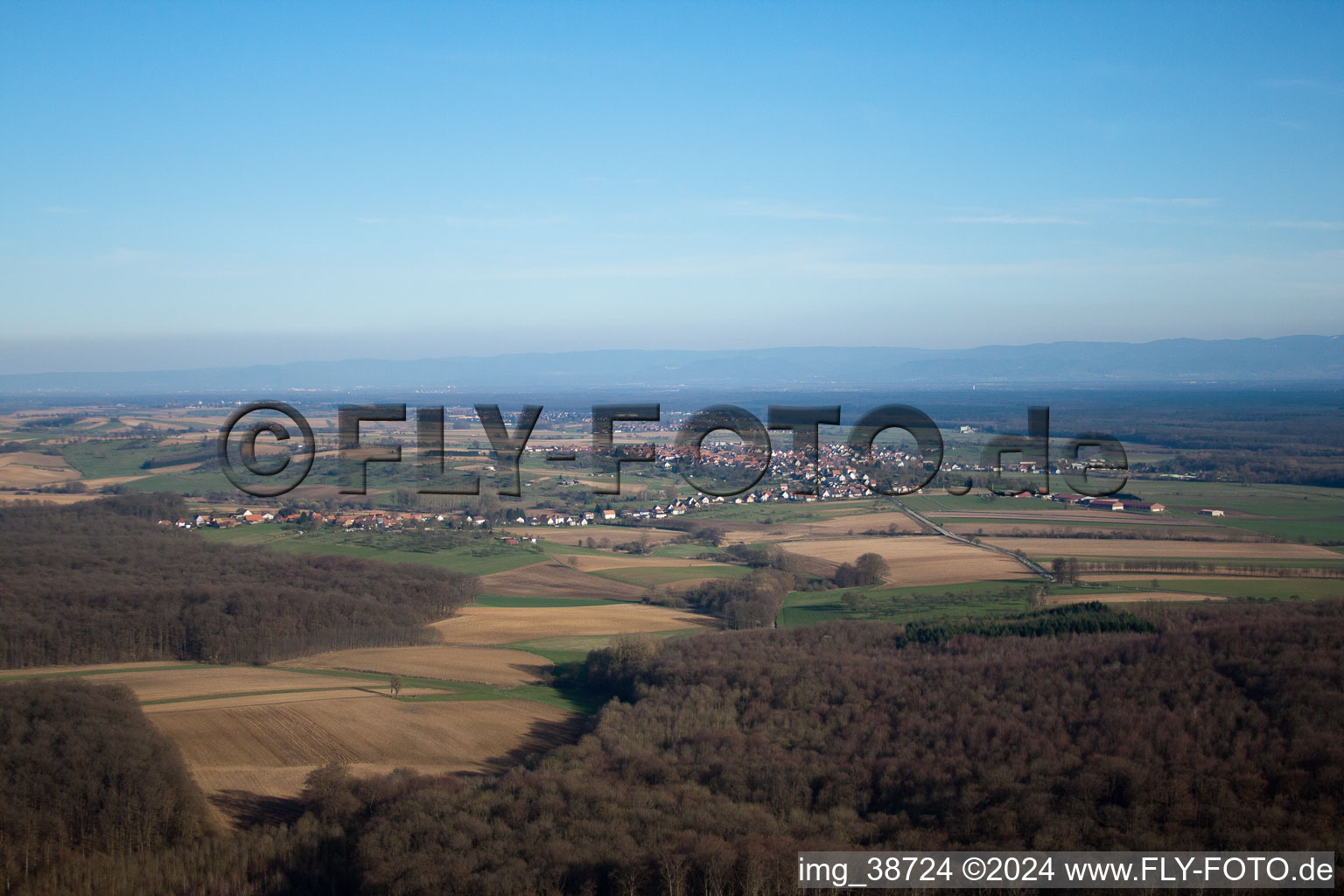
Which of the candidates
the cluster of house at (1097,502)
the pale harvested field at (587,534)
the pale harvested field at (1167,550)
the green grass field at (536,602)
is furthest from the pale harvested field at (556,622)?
the cluster of house at (1097,502)

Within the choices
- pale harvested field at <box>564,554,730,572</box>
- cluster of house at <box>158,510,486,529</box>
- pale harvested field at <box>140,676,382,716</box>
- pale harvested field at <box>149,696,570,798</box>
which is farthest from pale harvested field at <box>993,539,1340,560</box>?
cluster of house at <box>158,510,486,529</box>

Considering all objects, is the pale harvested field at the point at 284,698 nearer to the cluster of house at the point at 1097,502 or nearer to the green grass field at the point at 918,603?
the green grass field at the point at 918,603

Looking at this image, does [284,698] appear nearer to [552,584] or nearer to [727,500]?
[552,584]

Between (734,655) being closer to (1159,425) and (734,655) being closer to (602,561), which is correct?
(602,561)

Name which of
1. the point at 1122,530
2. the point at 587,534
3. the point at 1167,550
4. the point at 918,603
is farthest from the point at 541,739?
the point at 1122,530

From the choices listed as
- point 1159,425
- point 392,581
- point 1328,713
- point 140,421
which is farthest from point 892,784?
point 140,421
